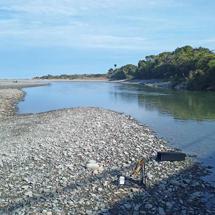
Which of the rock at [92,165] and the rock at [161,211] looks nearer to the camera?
the rock at [161,211]

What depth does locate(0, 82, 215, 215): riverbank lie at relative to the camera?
1145 centimetres

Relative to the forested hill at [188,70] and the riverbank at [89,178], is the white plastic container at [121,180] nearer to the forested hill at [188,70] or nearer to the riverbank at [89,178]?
the riverbank at [89,178]

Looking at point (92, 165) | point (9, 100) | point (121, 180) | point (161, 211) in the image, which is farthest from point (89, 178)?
point (9, 100)

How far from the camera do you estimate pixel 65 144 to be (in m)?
18.8

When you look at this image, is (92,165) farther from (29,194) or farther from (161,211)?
(161,211)

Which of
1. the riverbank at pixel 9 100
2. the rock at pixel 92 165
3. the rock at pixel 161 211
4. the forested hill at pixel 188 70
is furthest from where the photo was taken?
the forested hill at pixel 188 70

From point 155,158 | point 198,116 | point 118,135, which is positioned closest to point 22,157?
point 155,158

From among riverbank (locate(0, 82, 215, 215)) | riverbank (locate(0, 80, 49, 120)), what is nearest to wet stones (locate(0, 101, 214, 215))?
riverbank (locate(0, 82, 215, 215))

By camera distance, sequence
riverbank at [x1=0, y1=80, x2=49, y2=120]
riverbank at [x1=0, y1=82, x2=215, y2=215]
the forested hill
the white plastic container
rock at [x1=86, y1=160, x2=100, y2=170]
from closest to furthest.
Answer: riverbank at [x1=0, y1=82, x2=215, y2=215] < the white plastic container < rock at [x1=86, y1=160, x2=100, y2=170] < riverbank at [x1=0, y1=80, x2=49, y2=120] < the forested hill

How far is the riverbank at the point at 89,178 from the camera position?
1145cm

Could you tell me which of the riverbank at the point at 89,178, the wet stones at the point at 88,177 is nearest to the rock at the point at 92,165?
the wet stones at the point at 88,177

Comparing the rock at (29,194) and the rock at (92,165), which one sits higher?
the rock at (29,194)

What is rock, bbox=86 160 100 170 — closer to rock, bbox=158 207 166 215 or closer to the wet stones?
the wet stones

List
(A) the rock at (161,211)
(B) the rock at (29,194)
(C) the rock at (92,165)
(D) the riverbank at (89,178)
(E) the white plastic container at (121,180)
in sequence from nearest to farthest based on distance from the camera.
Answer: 1. (A) the rock at (161,211)
2. (D) the riverbank at (89,178)
3. (B) the rock at (29,194)
4. (E) the white plastic container at (121,180)
5. (C) the rock at (92,165)
